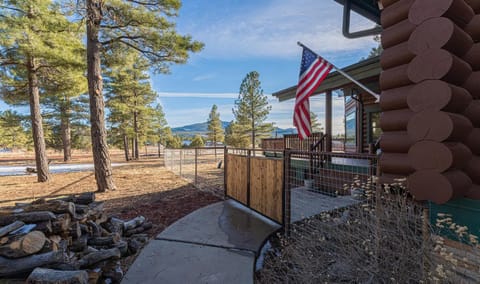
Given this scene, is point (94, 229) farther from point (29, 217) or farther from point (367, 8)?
point (367, 8)

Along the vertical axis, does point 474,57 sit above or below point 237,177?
above

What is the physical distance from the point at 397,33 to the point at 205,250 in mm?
3397

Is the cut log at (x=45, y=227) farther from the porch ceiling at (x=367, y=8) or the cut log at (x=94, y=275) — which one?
the porch ceiling at (x=367, y=8)

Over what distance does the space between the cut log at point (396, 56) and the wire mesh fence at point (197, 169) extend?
13.8ft

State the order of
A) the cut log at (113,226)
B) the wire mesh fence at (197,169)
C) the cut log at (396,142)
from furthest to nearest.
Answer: the wire mesh fence at (197,169) → the cut log at (113,226) → the cut log at (396,142)

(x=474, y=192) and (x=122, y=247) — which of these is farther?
(x=122, y=247)

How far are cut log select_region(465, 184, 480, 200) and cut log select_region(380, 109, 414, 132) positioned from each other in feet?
2.25

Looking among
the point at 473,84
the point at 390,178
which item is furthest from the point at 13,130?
the point at 473,84

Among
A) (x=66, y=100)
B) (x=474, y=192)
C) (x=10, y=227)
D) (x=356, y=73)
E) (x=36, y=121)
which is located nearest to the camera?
(x=474, y=192)

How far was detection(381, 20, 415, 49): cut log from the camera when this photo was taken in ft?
7.00

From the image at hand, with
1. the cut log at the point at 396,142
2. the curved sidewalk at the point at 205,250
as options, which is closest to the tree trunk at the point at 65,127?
the curved sidewalk at the point at 205,250

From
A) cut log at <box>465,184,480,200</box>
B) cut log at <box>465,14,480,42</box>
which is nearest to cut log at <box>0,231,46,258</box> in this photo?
cut log at <box>465,184,480,200</box>

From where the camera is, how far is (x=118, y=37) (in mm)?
6918

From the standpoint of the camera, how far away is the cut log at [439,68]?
177 centimetres
